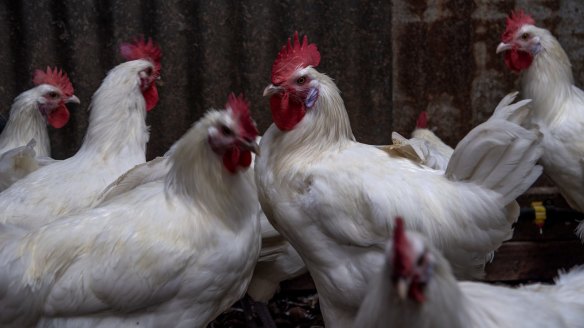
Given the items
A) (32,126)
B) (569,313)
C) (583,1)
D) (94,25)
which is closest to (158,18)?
(94,25)

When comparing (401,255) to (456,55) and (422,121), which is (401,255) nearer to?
(422,121)

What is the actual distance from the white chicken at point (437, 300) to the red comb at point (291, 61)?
58.9 inches

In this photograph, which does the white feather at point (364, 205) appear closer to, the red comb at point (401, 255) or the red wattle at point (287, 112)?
the red wattle at point (287, 112)

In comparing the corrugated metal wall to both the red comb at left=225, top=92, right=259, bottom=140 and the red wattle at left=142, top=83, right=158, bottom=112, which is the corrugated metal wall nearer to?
the red wattle at left=142, top=83, right=158, bottom=112

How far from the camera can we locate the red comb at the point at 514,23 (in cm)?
498

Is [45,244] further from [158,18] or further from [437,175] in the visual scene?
[158,18]

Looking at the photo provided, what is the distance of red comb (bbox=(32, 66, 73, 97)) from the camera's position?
4.88 metres

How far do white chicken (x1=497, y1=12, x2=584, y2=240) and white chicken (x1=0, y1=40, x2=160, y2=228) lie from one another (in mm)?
2625

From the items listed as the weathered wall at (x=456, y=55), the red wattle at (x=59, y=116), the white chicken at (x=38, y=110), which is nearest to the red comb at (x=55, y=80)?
the white chicken at (x=38, y=110)

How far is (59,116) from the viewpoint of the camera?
197 inches

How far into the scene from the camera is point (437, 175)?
11.5 feet

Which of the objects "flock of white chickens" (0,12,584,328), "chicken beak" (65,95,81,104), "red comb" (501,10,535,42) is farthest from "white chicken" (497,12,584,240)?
"chicken beak" (65,95,81,104)

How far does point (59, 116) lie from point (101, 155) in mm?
963

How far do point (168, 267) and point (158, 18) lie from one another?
113 inches
